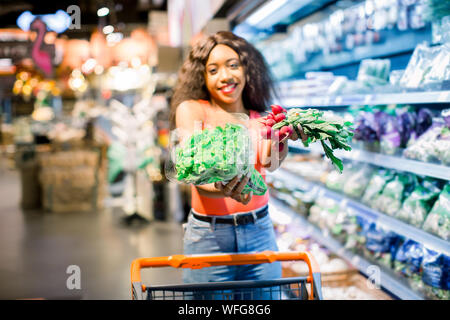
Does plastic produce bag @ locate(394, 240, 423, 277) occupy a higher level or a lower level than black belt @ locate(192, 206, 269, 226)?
lower

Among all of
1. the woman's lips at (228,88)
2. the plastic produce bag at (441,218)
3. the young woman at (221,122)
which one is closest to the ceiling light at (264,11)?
the young woman at (221,122)

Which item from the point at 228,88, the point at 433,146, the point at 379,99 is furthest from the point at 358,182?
the point at 228,88

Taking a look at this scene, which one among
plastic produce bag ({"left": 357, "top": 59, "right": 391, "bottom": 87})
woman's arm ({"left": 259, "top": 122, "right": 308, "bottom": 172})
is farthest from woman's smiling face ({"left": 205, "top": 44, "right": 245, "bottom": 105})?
plastic produce bag ({"left": 357, "top": 59, "right": 391, "bottom": 87})

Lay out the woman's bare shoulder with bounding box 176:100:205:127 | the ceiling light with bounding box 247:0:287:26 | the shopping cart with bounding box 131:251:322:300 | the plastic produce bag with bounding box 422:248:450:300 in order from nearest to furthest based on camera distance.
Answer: the shopping cart with bounding box 131:251:322:300 < the woman's bare shoulder with bounding box 176:100:205:127 < the plastic produce bag with bounding box 422:248:450:300 < the ceiling light with bounding box 247:0:287:26

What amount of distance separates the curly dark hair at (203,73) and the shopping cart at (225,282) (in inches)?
24.1

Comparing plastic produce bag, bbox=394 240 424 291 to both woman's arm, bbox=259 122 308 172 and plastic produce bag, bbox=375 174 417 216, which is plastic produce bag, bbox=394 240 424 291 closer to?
plastic produce bag, bbox=375 174 417 216

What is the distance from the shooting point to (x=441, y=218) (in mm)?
2064

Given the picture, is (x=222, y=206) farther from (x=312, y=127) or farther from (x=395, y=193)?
(x=395, y=193)

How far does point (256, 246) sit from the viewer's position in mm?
1835

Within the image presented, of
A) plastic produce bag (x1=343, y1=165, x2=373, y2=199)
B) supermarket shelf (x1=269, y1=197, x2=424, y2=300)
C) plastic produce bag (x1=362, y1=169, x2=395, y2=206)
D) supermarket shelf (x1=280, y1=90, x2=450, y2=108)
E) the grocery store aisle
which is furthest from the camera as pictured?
the grocery store aisle

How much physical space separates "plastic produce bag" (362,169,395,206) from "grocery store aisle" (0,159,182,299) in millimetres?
1881

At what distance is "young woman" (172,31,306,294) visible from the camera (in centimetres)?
178

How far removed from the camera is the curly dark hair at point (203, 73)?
184 centimetres
